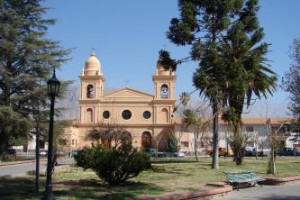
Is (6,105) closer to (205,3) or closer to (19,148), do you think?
(205,3)

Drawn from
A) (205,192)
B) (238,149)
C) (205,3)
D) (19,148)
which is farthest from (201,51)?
(19,148)

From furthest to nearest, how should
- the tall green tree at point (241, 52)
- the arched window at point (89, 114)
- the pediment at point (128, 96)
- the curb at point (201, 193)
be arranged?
the pediment at point (128, 96) < the arched window at point (89, 114) < the tall green tree at point (241, 52) < the curb at point (201, 193)

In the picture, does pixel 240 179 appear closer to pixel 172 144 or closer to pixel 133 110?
pixel 172 144

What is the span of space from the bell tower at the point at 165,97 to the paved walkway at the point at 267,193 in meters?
46.4

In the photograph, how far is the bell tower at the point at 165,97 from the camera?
197 ft

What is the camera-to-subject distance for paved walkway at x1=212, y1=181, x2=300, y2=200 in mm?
10773

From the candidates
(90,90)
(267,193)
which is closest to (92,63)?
(90,90)

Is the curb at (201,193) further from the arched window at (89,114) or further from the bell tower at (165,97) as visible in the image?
the arched window at (89,114)

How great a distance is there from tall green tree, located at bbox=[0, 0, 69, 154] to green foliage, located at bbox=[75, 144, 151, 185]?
18418 millimetres

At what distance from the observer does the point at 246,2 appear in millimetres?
21000

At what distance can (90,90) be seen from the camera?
203 ft

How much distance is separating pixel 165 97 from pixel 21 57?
3311 cm

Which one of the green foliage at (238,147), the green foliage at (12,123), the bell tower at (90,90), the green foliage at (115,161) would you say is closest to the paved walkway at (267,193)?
the green foliage at (115,161)

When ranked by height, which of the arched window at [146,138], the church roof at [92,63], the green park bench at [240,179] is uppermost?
the church roof at [92,63]
